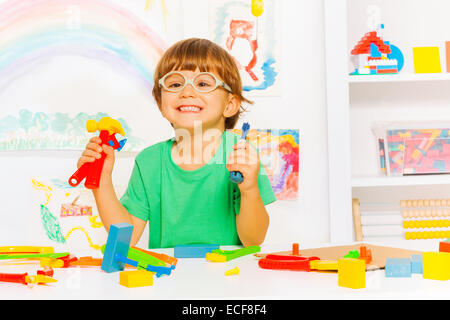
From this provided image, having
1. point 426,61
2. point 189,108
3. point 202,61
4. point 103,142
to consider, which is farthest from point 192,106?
point 426,61

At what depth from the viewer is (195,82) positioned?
1114 millimetres

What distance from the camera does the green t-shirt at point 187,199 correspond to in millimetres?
1117

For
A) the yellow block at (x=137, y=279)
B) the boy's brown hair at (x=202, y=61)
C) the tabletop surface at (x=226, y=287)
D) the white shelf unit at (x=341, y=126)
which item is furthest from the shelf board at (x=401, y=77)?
the yellow block at (x=137, y=279)

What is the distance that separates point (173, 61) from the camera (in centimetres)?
116

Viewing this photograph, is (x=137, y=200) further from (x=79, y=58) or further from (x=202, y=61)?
(x=79, y=58)

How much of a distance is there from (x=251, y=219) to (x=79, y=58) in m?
0.84

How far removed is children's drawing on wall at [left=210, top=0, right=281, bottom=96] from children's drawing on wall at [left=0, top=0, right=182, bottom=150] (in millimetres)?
130

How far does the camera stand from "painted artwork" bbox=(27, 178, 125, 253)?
1.54 metres

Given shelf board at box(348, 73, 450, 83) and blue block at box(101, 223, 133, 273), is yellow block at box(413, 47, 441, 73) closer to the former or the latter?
shelf board at box(348, 73, 450, 83)

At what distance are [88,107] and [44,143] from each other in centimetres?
17

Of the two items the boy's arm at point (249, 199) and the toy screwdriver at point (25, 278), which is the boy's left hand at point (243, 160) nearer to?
the boy's arm at point (249, 199)
